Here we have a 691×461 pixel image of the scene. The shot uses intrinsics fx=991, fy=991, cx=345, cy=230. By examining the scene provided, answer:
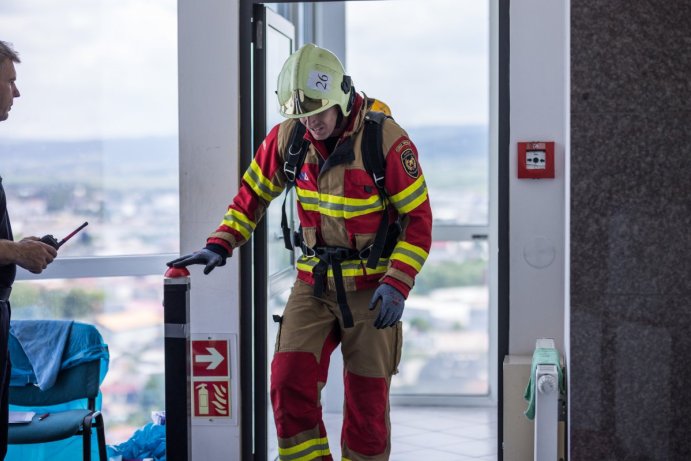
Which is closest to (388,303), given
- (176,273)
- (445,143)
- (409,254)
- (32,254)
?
(409,254)

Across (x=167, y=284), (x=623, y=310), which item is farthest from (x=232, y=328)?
(x=623, y=310)

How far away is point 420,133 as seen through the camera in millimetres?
5797

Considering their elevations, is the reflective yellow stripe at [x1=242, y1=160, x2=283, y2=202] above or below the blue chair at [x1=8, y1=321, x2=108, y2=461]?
above

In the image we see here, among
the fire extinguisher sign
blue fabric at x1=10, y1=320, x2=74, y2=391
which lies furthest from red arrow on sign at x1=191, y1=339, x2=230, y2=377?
blue fabric at x1=10, y1=320, x2=74, y2=391

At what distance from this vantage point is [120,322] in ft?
15.0

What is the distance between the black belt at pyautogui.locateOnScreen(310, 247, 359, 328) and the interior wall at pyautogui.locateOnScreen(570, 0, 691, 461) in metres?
0.90

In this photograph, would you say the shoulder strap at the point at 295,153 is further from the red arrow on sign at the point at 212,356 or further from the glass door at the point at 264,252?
the red arrow on sign at the point at 212,356

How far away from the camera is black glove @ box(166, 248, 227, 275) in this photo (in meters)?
3.30

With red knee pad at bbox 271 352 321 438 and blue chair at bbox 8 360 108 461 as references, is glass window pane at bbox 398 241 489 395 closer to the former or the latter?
blue chair at bbox 8 360 108 461

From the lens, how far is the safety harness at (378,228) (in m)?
3.34

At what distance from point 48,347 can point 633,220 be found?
2372 mm

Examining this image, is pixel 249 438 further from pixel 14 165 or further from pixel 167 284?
pixel 14 165

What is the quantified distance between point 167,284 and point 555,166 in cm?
172

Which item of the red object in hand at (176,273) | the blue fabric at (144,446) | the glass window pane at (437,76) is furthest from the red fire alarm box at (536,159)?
the blue fabric at (144,446)
